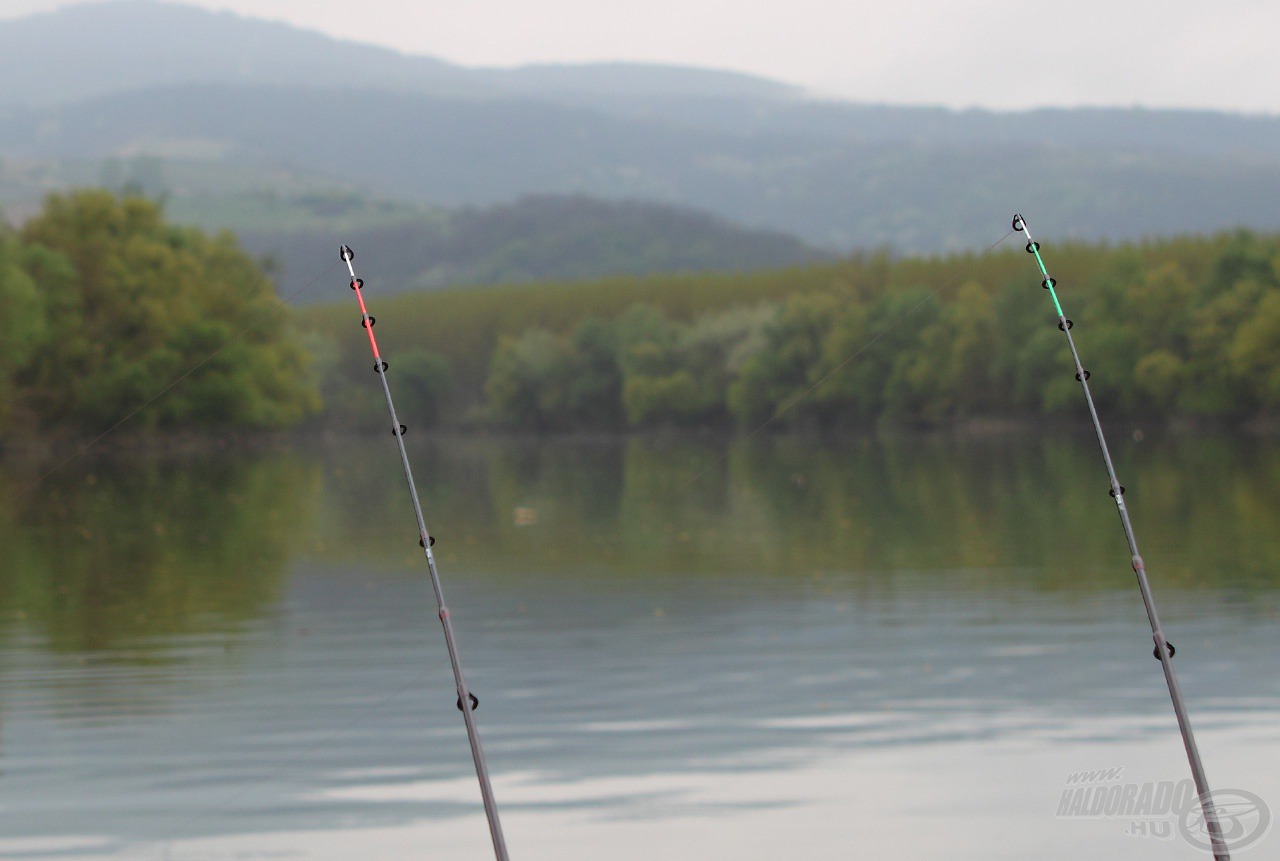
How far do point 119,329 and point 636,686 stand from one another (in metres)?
96.9

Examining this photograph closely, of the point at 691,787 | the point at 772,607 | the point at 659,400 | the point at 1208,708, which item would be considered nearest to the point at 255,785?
the point at 691,787

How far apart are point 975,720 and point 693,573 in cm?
1540

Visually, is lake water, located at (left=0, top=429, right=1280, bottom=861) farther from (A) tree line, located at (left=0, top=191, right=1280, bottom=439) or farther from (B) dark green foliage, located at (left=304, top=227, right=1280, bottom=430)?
(B) dark green foliage, located at (left=304, top=227, right=1280, bottom=430)

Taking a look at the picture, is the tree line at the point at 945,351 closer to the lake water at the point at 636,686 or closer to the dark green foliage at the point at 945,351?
the dark green foliage at the point at 945,351

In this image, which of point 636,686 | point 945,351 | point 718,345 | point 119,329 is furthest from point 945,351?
point 636,686

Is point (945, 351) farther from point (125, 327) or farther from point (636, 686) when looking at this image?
point (636, 686)

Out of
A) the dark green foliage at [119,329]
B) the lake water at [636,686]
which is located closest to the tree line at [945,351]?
the dark green foliage at [119,329]

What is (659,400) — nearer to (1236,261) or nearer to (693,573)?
(1236,261)

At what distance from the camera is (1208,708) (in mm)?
16375

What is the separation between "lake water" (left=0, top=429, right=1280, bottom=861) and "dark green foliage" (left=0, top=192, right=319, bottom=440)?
214 ft

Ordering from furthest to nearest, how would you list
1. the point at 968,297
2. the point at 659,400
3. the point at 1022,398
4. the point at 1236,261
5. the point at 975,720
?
the point at 659,400 → the point at 968,297 → the point at 1022,398 → the point at 1236,261 → the point at 975,720

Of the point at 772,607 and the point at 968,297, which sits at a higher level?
the point at 968,297

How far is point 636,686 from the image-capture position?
18750 millimetres

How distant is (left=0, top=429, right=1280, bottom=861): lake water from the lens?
12.7m
